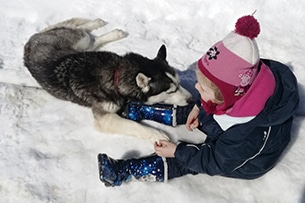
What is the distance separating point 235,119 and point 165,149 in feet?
2.19

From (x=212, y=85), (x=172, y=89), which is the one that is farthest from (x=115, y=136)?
(x=212, y=85)

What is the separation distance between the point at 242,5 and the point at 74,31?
219 centimetres

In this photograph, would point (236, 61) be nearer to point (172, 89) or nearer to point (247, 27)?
point (247, 27)

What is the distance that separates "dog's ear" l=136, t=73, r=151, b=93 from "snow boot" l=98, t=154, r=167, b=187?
68 cm

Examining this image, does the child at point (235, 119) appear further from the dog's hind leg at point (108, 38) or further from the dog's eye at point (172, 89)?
the dog's hind leg at point (108, 38)

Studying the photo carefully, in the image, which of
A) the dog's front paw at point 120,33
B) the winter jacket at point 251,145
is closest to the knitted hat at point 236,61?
the winter jacket at point 251,145

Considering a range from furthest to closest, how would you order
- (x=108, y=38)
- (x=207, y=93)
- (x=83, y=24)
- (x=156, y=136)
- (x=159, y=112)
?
(x=83, y=24), (x=108, y=38), (x=159, y=112), (x=156, y=136), (x=207, y=93)

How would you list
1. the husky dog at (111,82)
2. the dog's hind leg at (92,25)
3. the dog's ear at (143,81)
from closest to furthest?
the dog's ear at (143,81) → the husky dog at (111,82) → the dog's hind leg at (92,25)

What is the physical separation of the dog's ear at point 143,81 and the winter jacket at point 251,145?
0.73m

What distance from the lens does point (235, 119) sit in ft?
9.07

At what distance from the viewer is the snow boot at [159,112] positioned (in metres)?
3.72

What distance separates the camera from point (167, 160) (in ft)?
10.5

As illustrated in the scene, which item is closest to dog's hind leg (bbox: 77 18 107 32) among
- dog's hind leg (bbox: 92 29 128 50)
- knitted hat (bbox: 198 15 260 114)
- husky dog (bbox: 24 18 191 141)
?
dog's hind leg (bbox: 92 29 128 50)

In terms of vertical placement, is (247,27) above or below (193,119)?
above
